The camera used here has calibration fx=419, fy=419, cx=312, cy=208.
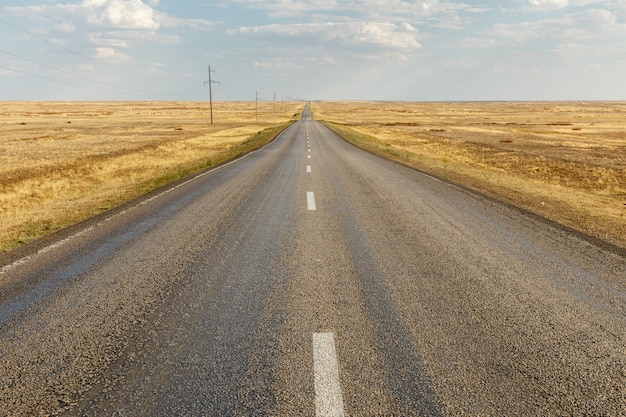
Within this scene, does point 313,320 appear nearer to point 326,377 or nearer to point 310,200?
point 326,377

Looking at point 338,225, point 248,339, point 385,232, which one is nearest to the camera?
point 248,339

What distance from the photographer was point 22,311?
175 inches

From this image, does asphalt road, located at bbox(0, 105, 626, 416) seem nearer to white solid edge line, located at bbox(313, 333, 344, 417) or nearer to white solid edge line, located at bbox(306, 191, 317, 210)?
white solid edge line, located at bbox(313, 333, 344, 417)

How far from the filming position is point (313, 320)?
4.23 metres

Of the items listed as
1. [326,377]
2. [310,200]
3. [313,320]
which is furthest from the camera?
[310,200]

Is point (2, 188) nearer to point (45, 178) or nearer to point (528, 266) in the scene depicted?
point (45, 178)

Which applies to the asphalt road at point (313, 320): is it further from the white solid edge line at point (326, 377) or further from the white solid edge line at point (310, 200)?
the white solid edge line at point (310, 200)

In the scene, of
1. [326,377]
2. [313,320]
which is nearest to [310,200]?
[313,320]

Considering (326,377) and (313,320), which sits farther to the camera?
(313,320)

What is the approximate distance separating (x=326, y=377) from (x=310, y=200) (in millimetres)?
7372

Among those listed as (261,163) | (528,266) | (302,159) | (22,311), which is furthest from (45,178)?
(528,266)

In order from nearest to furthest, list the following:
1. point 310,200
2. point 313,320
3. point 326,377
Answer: point 326,377 < point 313,320 < point 310,200

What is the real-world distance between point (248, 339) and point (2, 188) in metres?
15.6

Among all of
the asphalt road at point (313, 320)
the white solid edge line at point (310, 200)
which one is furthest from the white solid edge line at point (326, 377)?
the white solid edge line at point (310, 200)
